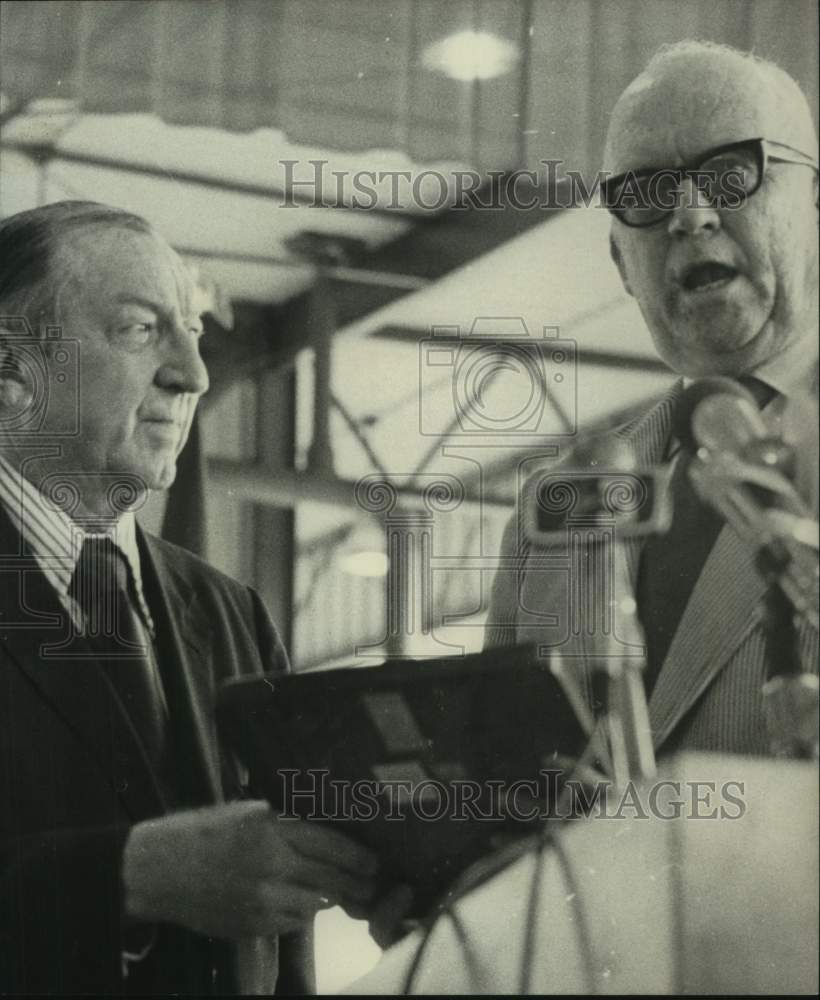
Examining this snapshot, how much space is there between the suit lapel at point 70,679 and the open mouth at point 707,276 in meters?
1.19

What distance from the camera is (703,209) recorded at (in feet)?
7.72

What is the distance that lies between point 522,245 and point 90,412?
0.81 meters

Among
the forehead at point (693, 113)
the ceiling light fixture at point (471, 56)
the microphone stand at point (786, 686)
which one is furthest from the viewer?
the ceiling light fixture at point (471, 56)

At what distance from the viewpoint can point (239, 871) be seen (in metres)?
2.38

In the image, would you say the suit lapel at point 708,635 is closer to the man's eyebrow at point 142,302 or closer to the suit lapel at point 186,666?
the suit lapel at point 186,666

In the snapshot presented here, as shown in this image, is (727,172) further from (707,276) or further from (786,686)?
(786,686)

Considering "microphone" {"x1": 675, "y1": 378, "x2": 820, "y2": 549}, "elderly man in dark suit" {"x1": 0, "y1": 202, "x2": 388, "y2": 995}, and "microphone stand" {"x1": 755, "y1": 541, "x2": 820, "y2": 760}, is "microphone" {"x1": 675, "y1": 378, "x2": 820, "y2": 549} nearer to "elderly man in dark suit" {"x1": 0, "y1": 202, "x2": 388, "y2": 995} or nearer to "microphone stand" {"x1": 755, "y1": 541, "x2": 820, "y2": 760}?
"microphone stand" {"x1": 755, "y1": 541, "x2": 820, "y2": 760}

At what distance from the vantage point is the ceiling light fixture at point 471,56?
2.48 meters

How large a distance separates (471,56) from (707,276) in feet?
1.88

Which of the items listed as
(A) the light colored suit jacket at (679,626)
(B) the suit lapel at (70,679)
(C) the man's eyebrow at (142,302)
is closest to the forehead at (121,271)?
(C) the man's eyebrow at (142,302)

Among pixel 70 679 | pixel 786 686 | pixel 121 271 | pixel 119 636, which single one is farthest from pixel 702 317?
pixel 70 679

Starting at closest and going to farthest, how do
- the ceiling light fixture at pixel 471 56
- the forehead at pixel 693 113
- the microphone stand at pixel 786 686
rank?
the microphone stand at pixel 786 686
the forehead at pixel 693 113
the ceiling light fixture at pixel 471 56

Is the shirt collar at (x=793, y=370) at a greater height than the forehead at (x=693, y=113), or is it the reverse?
the forehead at (x=693, y=113)

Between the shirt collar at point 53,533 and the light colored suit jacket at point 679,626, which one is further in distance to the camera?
the shirt collar at point 53,533
